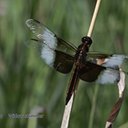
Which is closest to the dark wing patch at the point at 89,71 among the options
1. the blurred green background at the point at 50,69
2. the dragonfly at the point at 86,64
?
the dragonfly at the point at 86,64

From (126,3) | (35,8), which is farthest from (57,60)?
(126,3)

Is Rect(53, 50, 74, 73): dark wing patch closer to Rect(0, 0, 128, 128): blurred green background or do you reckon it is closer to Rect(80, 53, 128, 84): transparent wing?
Rect(80, 53, 128, 84): transparent wing

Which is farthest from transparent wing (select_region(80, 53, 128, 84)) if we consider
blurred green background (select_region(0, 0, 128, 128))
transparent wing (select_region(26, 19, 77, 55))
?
blurred green background (select_region(0, 0, 128, 128))

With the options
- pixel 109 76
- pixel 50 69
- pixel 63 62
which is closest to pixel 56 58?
pixel 63 62

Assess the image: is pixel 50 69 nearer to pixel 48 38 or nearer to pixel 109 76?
pixel 48 38

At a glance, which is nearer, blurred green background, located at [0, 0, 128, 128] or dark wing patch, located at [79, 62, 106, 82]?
dark wing patch, located at [79, 62, 106, 82]

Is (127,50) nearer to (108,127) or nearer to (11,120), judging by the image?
(11,120)
